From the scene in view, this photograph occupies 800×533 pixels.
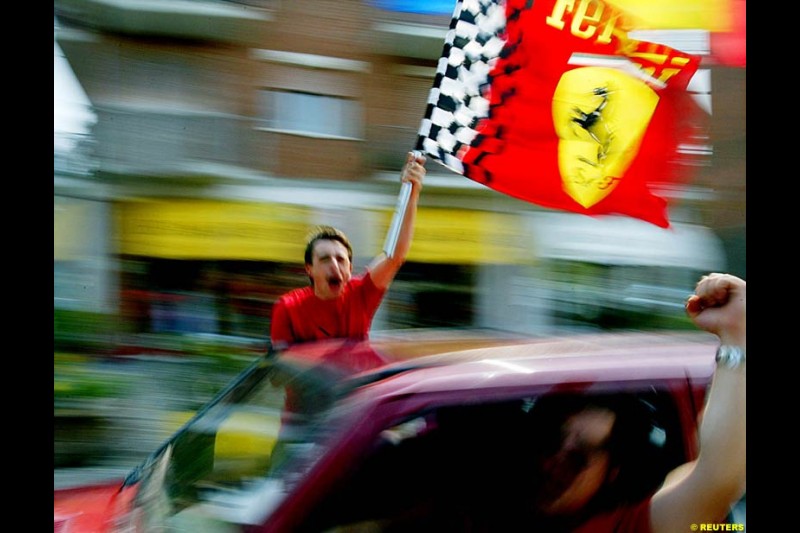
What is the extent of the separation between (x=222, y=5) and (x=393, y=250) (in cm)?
95

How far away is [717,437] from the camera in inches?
95.3

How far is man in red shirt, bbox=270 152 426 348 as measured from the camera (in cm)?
247

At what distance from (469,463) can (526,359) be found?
1.33 feet

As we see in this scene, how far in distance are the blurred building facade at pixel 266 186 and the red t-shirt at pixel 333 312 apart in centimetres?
5

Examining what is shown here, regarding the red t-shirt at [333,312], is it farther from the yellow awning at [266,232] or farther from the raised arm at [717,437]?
the raised arm at [717,437]

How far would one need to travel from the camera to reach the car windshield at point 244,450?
2.04 m

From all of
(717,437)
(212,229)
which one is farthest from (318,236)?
(717,437)

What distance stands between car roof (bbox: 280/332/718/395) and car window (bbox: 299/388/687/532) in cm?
7

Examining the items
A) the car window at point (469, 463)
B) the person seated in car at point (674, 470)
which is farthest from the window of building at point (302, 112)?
the person seated in car at point (674, 470)

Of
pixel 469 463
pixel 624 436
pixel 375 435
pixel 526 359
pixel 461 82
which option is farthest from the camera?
pixel 461 82

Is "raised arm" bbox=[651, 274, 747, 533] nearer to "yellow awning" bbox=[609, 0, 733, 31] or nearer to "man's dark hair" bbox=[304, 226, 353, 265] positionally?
"yellow awning" bbox=[609, 0, 733, 31]

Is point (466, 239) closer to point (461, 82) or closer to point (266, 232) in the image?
point (461, 82)

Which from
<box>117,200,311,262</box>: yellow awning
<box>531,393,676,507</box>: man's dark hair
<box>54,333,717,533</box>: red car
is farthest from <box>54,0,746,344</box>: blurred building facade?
<box>531,393,676,507</box>: man's dark hair
